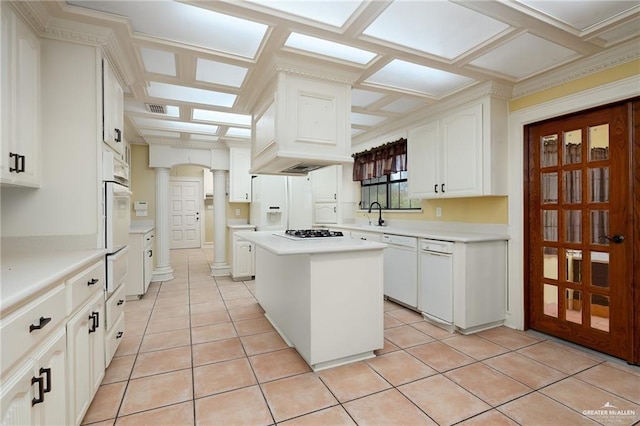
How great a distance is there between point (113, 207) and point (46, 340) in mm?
1119

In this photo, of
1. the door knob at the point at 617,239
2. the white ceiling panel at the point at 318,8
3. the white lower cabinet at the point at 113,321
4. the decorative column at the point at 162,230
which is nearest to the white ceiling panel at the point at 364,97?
the white ceiling panel at the point at 318,8

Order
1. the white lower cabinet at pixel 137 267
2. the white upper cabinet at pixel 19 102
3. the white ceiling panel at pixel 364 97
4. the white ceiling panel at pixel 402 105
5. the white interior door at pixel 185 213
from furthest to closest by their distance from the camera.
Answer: the white interior door at pixel 185 213
the white lower cabinet at pixel 137 267
the white ceiling panel at pixel 402 105
the white ceiling panel at pixel 364 97
the white upper cabinet at pixel 19 102

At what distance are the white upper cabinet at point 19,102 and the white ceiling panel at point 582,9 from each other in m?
2.88

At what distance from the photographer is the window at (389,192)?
15.3 feet

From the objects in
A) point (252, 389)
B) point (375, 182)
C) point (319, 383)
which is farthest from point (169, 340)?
point (375, 182)

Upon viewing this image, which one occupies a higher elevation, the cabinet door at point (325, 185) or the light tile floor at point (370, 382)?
the cabinet door at point (325, 185)

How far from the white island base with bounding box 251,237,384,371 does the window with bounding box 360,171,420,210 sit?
2200 millimetres

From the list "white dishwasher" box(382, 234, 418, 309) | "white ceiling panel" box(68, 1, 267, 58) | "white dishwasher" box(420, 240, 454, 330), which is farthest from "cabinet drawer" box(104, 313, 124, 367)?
"white dishwasher" box(420, 240, 454, 330)

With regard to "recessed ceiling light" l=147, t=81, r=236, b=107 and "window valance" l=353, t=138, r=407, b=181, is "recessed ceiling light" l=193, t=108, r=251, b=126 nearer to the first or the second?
"recessed ceiling light" l=147, t=81, r=236, b=107

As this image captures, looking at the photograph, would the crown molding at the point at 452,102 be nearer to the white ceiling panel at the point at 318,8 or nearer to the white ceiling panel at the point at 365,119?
the white ceiling panel at the point at 365,119

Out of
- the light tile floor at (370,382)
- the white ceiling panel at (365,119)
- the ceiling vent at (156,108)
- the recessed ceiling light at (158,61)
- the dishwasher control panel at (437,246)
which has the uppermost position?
the white ceiling panel at (365,119)

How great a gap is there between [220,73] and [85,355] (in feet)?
7.71

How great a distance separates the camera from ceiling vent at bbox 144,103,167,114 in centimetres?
373

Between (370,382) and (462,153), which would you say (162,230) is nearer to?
(370,382)
